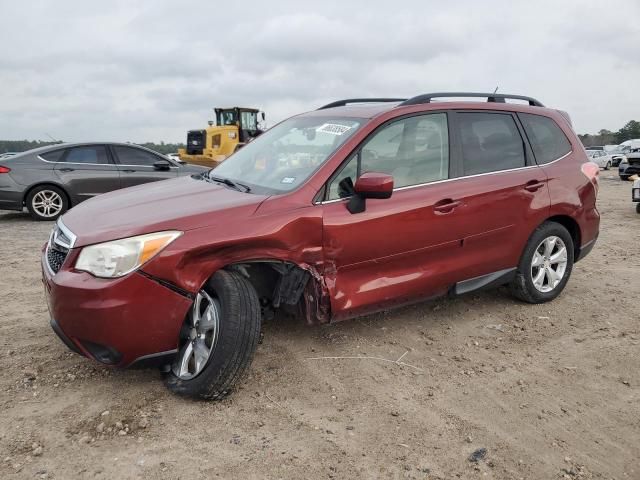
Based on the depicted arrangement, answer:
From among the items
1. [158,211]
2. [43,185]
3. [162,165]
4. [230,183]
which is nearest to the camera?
[158,211]

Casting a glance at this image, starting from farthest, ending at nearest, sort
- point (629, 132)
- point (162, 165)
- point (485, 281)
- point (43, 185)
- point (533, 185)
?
point (629, 132), point (162, 165), point (43, 185), point (533, 185), point (485, 281)

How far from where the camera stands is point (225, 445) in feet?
8.40

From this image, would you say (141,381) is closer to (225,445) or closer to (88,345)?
(88,345)

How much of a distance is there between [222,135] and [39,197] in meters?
12.4

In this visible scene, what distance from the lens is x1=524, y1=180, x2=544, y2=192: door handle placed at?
4.23 m

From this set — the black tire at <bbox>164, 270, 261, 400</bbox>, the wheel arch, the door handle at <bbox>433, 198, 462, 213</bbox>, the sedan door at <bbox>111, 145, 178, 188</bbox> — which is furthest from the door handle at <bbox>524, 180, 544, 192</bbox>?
the sedan door at <bbox>111, 145, 178, 188</bbox>

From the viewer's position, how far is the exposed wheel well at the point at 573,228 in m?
4.61

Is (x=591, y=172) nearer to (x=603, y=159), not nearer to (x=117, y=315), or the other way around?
(x=117, y=315)

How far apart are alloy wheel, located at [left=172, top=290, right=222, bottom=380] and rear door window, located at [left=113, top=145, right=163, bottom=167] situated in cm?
786

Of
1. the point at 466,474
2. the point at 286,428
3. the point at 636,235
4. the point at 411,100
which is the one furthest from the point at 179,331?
the point at 636,235

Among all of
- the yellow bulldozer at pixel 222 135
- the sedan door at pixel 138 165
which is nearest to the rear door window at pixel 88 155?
the sedan door at pixel 138 165

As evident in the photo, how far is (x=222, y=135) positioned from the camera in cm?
2131

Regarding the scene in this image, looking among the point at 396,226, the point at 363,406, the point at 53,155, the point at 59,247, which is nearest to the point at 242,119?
the point at 53,155

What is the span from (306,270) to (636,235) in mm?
6745
